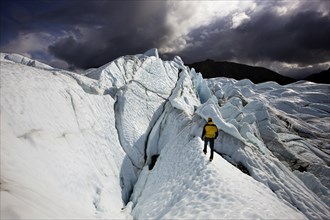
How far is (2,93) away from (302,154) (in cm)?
3241

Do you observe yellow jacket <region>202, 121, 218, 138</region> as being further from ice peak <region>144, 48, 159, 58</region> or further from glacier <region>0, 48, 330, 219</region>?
ice peak <region>144, 48, 159, 58</region>

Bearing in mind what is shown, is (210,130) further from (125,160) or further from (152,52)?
(152,52)

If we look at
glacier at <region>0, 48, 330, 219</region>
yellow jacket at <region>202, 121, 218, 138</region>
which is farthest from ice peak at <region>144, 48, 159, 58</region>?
yellow jacket at <region>202, 121, 218, 138</region>

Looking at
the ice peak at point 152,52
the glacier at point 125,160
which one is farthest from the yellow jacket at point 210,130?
the ice peak at point 152,52

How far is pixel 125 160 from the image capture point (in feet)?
58.3

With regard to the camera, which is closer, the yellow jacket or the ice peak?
the yellow jacket

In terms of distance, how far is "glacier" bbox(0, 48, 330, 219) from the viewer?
31.6ft

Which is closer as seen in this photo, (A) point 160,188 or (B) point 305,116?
(A) point 160,188

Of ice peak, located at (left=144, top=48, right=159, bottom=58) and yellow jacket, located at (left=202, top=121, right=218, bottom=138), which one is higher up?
ice peak, located at (left=144, top=48, right=159, bottom=58)

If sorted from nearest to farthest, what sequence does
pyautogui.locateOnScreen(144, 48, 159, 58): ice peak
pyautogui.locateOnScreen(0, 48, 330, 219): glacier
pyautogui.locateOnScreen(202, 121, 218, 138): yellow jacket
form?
pyautogui.locateOnScreen(0, 48, 330, 219): glacier, pyautogui.locateOnScreen(202, 121, 218, 138): yellow jacket, pyautogui.locateOnScreen(144, 48, 159, 58): ice peak

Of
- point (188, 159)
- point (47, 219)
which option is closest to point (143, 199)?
point (188, 159)

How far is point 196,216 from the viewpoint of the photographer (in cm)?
948

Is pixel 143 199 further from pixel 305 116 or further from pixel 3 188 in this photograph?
pixel 305 116

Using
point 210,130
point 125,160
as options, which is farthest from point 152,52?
point 210,130
